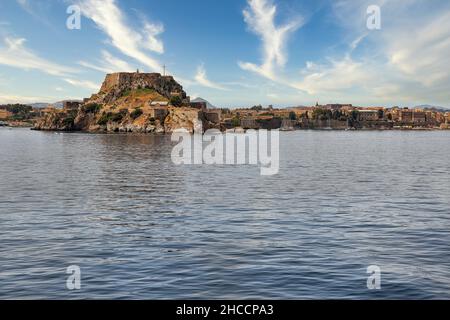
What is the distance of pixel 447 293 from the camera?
19.0m

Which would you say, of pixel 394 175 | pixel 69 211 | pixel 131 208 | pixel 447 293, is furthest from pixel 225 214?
pixel 394 175

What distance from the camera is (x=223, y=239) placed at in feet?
91.1

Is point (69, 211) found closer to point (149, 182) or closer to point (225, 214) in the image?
point (225, 214)

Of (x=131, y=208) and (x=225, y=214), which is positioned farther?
(x=131, y=208)

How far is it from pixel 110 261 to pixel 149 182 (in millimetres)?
32326

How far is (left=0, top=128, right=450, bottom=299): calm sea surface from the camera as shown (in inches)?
774

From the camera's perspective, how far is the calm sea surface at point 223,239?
1966 centimetres

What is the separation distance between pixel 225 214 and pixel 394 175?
3575cm
